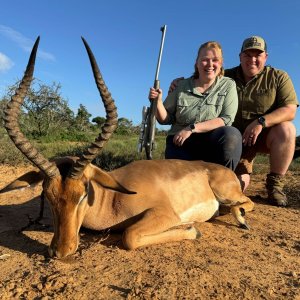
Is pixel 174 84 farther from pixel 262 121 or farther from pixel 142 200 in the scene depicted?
pixel 142 200

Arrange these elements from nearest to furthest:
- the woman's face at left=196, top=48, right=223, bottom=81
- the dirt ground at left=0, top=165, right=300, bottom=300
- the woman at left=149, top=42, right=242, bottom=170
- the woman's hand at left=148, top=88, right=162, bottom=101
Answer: the dirt ground at left=0, top=165, right=300, bottom=300
the woman at left=149, top=42, right=242, bottom=170
the woman's face at left=196, top=48, right=223, bottom=81
the woman's hand at left=148, top=88, right=162, bottom=101

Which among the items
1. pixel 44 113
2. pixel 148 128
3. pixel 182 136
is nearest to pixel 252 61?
pixel 182 136

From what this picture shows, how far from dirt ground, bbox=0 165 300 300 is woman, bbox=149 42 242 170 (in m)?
1.57

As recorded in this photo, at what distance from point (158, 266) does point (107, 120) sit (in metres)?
1.57

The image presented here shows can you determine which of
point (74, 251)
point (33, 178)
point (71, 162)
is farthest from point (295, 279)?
point (33, 178)

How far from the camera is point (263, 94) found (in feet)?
22.8

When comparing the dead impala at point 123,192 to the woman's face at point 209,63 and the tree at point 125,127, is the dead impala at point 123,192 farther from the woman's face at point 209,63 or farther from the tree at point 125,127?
the tree at point 125,127

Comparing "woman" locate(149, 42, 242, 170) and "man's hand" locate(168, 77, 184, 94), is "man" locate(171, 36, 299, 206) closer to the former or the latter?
"woman" locate(149, 42, 242, 170)

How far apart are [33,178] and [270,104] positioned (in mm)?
4509

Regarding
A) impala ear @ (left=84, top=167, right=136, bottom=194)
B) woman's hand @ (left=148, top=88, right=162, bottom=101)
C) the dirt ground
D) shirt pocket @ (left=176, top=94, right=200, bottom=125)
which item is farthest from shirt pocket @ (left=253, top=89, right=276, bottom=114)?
impala ear @ (left=84, top=167, right=136, bottom=194)

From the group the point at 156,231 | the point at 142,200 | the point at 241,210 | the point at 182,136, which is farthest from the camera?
the point at 182,136

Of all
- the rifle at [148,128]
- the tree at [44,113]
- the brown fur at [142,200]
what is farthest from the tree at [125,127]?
the brown fur at [142,200]

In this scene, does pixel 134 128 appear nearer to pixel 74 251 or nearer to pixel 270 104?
pixel 270 104

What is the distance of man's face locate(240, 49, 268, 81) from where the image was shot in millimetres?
6992
